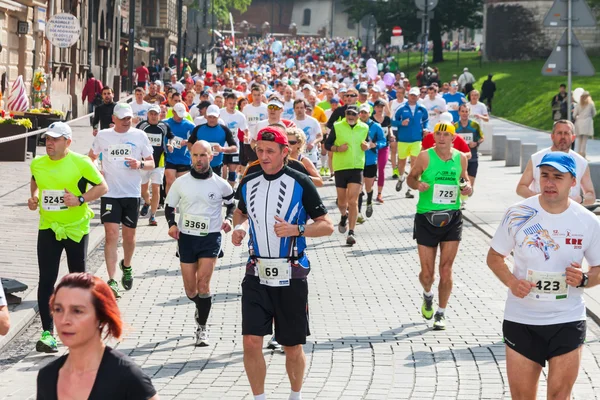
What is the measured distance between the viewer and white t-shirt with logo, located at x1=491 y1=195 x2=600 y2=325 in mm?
6535

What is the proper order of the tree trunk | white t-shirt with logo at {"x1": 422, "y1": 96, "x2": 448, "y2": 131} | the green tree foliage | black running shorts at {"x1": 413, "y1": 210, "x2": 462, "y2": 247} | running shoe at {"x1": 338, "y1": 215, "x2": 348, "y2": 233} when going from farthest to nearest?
the tree trunk
the green tree foliage
white t-shirt with logo at {"x1": 422, "y1": 96, "x2": 448, "y2": 131}
running shoe at {"x1": 338, "y1": 215, "x2": 348, "y2": 233}
black running shorts at {"x1": 413, "y1": 210, "x2": 462, "y2": 247}

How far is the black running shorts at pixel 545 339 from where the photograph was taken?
6508 mm

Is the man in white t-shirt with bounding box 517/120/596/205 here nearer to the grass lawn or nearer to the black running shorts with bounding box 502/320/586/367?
the black running shorts with bounding box 502/320/586/367

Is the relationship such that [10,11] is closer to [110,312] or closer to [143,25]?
[110,312]

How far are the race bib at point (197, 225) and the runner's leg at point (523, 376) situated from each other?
4.16 m

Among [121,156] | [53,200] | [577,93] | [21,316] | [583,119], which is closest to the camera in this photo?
[53,200]

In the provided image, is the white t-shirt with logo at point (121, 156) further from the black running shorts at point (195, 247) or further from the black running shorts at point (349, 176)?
the black running shorts at point (349, 176)

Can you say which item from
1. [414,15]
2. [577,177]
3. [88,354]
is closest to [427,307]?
[577,177]

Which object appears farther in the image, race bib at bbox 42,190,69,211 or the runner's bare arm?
race bib at bbox 42,190,69,211

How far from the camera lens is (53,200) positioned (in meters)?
10.0

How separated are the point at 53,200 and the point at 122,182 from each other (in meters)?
2.61

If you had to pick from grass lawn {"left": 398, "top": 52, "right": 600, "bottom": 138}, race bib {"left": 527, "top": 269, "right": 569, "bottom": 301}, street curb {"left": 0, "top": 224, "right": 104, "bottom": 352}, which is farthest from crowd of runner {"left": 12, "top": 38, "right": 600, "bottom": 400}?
grass lawn {"left": 398, "top": 52, "right": 600, "bottom": 138}

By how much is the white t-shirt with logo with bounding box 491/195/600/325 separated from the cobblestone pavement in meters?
1.82

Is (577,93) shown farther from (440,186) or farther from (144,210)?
(440,186)
